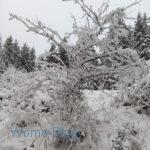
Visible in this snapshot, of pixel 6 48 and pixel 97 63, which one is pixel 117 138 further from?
pixel 6 48

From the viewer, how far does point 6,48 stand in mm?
49875

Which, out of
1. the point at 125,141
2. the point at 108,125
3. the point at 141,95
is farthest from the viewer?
the point at 141,95

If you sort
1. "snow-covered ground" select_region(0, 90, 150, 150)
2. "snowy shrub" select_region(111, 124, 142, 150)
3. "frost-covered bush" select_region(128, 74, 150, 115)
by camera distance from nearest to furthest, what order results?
1. "snowy shrub" select_region(111, 124, 142, 150)
2. "snow-covered ground" select_region(0, 90, 150, 150)
3. "frost-covered bush" select_region(128, 74, 150, 115)

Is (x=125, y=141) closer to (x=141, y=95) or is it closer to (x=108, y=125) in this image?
(x=108, y=125)

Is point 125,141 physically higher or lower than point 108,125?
lower

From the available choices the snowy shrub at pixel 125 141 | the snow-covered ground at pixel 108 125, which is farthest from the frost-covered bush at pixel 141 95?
the snowy shrub at pixel 125 141

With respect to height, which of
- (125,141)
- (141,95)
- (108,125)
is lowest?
(125,141)

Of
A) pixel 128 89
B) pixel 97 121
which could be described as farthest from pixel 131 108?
pixel 97 121

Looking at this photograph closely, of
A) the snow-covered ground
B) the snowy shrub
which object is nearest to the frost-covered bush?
the snow-covered ground

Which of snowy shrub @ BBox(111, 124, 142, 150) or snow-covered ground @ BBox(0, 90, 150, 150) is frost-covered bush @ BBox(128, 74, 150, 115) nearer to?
snow-covered ground @ BBox(0, 90, 150, 150)

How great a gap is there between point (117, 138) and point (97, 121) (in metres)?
0.70

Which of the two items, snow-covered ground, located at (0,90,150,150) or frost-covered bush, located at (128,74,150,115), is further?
frost-covered bush, located at (128,74,150,115)

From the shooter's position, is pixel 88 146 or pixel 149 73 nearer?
pixel 88 146

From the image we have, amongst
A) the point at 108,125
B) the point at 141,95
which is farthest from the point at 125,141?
the point at 141,95
